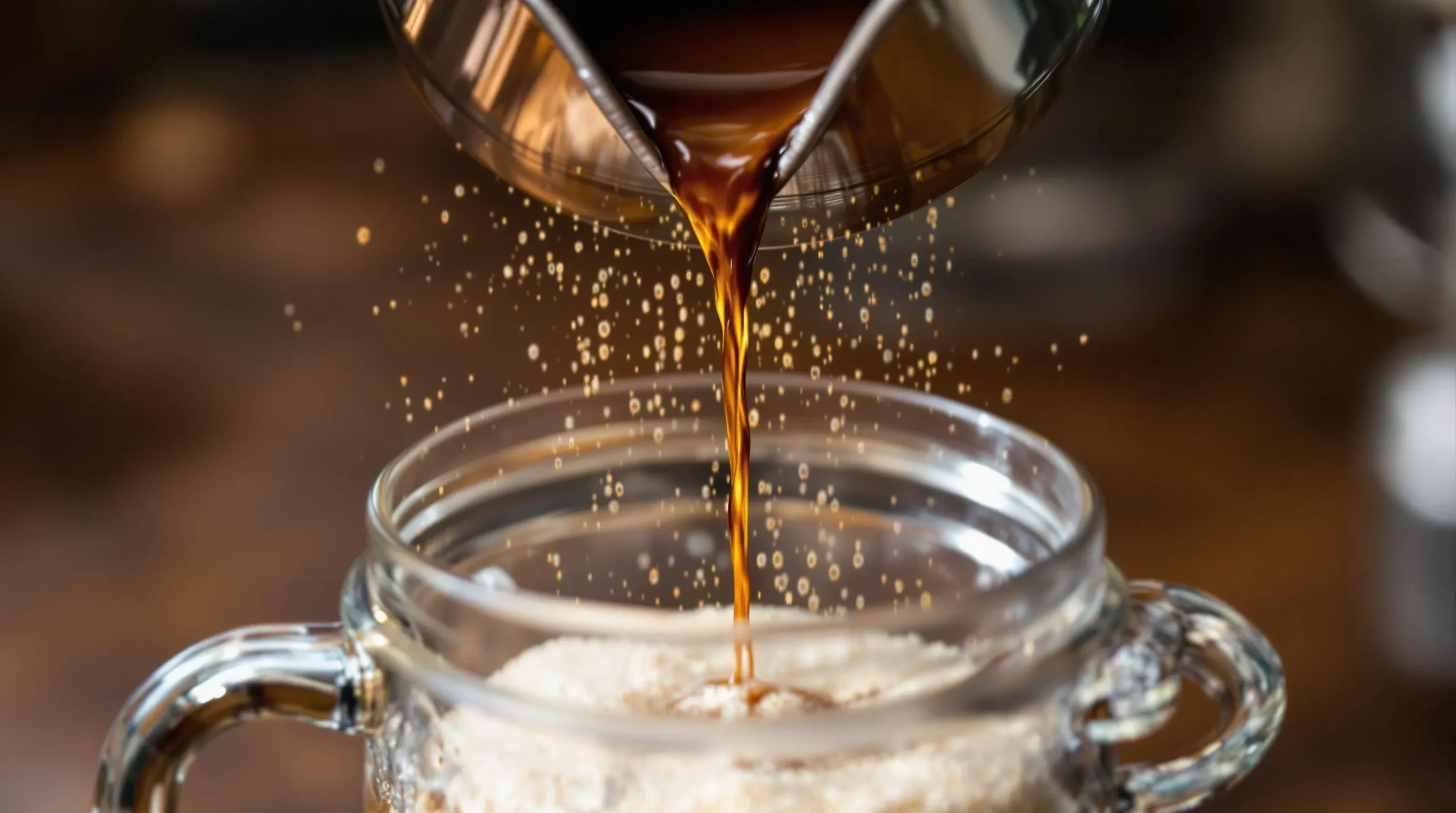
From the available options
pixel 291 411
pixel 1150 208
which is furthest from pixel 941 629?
pixel 1150 208

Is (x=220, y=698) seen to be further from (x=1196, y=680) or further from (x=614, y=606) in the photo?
(x=1196, y=680)

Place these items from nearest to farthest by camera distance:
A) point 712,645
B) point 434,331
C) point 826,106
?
point 712,645, point 826,106, point 434,331

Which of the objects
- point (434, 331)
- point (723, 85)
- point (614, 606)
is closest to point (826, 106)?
point (723, 85)

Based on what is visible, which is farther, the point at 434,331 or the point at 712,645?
the point at 434,331

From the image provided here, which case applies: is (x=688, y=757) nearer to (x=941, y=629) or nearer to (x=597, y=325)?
(x=941, y=629)

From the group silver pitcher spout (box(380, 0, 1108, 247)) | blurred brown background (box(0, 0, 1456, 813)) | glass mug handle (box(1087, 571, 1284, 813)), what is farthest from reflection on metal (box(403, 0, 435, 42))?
blurred brown background (box(0, 0, 1456, 813))
